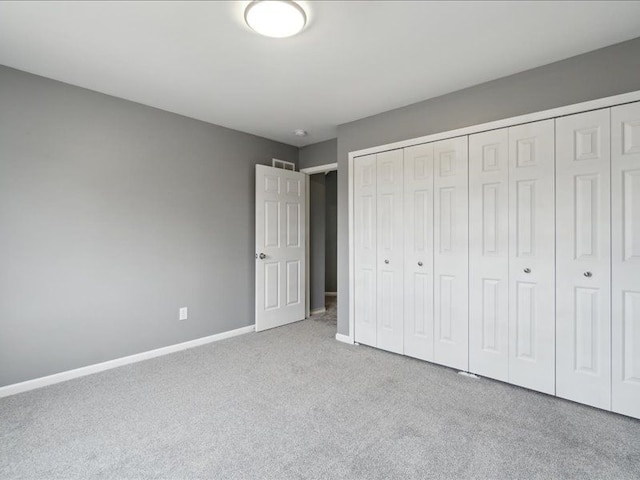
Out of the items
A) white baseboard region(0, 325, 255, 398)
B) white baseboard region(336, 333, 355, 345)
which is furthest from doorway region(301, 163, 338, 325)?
white baseboard region(0, 325, 255, 398)

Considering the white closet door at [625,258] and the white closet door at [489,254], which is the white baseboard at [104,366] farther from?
the white closet door at [625,258]

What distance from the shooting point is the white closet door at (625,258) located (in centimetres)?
208

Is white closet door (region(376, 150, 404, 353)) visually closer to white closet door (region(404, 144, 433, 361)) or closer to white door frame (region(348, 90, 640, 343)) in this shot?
white closet door (region(404, 144, 433, 361))

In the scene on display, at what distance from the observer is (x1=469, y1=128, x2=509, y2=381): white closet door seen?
260 cm

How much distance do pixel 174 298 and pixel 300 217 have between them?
6.36 feet

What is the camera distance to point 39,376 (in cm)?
256

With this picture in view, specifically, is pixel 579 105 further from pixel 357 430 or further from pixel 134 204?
pixel 134 204

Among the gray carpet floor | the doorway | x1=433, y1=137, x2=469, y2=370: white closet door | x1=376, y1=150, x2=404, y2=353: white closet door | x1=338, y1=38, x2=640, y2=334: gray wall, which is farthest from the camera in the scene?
the doorway

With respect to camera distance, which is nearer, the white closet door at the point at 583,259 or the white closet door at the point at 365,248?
the white closet door at the point at 583,259

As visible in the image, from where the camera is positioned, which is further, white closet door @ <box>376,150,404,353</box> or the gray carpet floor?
white closet door @ <box>376,150,404,353</box>

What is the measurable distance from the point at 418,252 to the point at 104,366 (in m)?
3.04

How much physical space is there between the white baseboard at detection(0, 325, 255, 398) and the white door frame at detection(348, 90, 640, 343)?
4.93 feet

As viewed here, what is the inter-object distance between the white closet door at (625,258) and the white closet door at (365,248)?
6.12 feet

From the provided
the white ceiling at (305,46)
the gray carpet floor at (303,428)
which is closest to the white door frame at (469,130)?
the white ceiling at (305,46)
